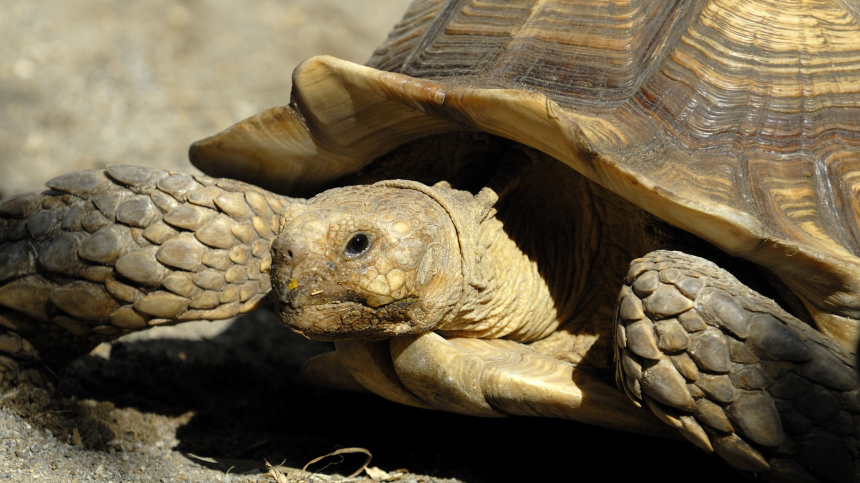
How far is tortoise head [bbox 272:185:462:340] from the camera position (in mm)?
1777

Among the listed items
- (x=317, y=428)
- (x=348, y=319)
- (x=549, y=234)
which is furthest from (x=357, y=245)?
(x=317, y=428)

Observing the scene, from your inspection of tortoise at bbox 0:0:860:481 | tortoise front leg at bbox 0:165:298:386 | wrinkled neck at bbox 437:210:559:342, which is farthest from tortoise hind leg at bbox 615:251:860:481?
tortoise front leg at bbox 0:165:298:386

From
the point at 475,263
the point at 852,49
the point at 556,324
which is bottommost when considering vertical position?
the point at 556,324

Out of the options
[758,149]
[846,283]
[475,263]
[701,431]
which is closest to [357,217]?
[475,263]

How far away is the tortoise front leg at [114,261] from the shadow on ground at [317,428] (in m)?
0.29

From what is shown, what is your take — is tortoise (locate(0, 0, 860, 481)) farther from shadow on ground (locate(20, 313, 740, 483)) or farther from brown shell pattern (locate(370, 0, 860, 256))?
shadow on ground (locate(20, 313, 740, 483))

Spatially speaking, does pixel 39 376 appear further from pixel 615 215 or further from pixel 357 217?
pixel 615 215

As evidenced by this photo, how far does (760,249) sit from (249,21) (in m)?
5.55

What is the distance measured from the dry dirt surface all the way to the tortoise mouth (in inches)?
18.0

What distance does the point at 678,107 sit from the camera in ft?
6.43

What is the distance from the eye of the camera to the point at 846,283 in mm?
1737

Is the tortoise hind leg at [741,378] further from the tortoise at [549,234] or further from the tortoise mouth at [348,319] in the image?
the tortoise mouth at [348,319]

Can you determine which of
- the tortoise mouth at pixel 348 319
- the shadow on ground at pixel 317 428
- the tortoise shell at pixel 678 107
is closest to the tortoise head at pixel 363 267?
the tortoise mouth at pixel 348 319

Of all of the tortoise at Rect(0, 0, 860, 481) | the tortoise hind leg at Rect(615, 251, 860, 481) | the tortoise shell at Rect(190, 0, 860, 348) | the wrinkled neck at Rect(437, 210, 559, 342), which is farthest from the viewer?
the wrinkled neck at Rect(437, 210, 559, 342)
